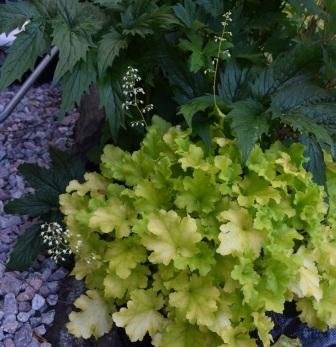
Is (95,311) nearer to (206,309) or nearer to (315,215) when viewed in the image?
(206,309)

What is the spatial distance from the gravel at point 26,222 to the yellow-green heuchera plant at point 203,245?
0.30m

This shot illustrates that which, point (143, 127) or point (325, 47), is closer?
point (325, 47)

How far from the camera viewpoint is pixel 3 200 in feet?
6.59

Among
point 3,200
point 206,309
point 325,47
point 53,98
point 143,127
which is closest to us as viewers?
point 206,309

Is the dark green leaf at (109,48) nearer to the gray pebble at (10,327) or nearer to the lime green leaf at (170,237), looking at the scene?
the lime green leaf at (170,237)

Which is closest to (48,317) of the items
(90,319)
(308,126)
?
(90,319)

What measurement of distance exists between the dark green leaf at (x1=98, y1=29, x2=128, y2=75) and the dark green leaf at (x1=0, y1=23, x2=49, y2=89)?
141mm

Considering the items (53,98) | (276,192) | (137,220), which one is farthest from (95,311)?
(53,98)

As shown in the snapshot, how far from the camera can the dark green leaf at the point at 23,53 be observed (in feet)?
4.22

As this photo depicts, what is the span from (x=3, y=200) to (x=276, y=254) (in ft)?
3.78

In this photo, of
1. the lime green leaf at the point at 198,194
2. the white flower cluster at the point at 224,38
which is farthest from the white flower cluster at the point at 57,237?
the white flower cluster at the point at 224,38

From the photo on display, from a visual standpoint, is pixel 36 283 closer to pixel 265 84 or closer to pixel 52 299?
pixel 52 299

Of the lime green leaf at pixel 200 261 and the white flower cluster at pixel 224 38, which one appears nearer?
the lime green leaf at pixel 200 261

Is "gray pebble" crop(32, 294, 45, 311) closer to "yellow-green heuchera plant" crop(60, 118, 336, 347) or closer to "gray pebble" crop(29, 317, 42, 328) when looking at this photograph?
"gray pebble" crop(29, 317, 42, 328)
